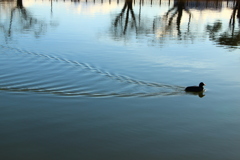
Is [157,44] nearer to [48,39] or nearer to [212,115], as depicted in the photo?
[48,39]

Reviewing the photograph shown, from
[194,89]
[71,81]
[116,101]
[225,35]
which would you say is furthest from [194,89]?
[225,35]

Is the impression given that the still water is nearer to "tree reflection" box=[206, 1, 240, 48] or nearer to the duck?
the duck

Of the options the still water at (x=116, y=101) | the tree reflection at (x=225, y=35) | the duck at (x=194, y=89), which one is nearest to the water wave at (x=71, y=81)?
the still water at (x=116, y=101)

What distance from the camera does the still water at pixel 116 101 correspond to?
33.7 feet

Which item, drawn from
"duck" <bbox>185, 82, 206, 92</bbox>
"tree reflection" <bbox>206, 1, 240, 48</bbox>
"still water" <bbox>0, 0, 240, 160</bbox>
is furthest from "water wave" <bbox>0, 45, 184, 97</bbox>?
"tree reflection" <bbox>206, 1, 240, 48</bbox>

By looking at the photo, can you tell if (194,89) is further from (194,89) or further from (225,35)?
(225,35)

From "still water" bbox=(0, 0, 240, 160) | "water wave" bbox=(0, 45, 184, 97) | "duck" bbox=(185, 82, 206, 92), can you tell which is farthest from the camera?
"duck" bbox=(185, 82, 206, 92)

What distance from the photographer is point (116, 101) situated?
14469 millimetres

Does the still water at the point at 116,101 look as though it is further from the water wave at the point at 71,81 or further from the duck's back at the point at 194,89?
the duck's back at the point at 194,89

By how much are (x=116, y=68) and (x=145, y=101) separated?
223 inches

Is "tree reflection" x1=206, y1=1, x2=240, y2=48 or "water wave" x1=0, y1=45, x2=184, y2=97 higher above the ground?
"water wave" x1=0, y1=45, x2=184, y2=97

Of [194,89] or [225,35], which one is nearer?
[194,89]

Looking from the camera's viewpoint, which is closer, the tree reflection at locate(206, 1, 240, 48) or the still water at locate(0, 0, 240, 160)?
the still water at locate(0, 0, 240, 160)

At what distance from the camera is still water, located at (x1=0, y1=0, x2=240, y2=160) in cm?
1028
